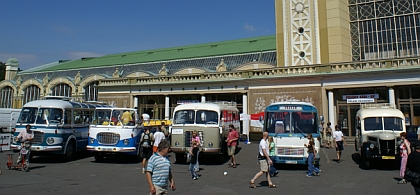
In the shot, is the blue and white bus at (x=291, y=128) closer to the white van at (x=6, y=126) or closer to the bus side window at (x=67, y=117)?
the bus side window at (x=67, y=117)

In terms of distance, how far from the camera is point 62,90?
43906mm

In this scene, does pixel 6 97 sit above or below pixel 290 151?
above

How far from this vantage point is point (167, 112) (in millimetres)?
32188


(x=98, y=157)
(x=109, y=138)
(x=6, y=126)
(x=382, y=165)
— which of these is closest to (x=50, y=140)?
(x=98, y=157)

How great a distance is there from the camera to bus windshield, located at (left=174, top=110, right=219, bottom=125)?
1667 cm

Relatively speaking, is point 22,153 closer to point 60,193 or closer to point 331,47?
point 60,193

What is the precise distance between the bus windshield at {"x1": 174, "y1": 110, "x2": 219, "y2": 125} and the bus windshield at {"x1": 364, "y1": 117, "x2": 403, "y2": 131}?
746cm

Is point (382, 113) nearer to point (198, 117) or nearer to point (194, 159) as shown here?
point (198, 117)

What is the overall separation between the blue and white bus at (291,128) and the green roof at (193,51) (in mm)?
20863

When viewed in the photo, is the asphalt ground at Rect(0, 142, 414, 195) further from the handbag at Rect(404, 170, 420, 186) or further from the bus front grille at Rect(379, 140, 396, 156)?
the handbag at Rect(404, 170, 420, 186)

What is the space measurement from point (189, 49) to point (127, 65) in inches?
346

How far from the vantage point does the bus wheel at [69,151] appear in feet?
56.7

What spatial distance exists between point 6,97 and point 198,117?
45.0 metres

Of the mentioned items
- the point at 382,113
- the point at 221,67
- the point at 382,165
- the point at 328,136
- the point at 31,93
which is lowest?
the point at 382,165
